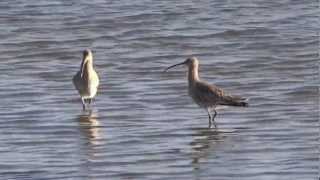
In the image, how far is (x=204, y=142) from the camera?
12398 mm

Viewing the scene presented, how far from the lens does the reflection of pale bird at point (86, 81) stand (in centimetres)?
1485

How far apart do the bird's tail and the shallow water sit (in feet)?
0.57

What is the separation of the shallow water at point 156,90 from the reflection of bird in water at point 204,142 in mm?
13

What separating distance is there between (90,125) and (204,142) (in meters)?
1.59

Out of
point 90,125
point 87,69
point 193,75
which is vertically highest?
point 193,75

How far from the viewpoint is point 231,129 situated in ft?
42.5

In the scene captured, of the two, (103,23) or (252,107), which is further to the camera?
(103,23)

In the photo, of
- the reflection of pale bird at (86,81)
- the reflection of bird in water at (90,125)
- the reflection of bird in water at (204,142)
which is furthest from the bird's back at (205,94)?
the reflection of pale bird at (86,81)

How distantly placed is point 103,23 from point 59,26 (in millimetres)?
750

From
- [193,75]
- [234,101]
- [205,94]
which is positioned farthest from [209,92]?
[193,75]

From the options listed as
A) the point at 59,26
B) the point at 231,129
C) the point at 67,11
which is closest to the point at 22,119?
the point at 231,129

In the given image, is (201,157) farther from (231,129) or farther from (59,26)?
(59,26)

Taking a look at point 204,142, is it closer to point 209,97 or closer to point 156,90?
point 209,97

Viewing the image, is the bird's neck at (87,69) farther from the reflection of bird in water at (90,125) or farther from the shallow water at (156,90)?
the reflection of bird in water at (90,125)
